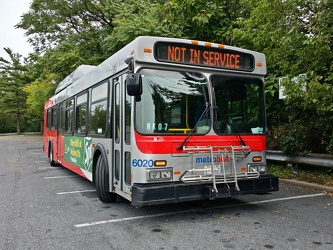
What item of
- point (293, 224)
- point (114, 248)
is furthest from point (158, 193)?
point (293, 224)

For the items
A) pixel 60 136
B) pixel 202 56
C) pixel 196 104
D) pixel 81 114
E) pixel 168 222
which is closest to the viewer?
pixel 168 222

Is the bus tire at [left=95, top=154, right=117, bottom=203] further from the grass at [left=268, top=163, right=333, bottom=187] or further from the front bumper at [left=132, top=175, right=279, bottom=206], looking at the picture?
the grass at [left=268, top=163, right=333, bottom=187]

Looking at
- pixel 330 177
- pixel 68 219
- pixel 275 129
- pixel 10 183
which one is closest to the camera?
pixel 68 219

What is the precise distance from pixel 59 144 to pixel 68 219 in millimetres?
6185

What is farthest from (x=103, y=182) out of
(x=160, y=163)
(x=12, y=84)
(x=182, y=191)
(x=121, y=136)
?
(x=12, y=84)

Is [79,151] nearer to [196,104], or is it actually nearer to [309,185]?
[196,104]

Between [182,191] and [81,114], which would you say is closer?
[182,191]

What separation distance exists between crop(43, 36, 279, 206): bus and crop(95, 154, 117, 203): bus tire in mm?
21

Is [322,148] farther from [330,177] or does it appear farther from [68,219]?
[68,219]

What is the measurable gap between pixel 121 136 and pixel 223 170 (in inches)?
72.7

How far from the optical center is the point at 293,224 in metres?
5.01

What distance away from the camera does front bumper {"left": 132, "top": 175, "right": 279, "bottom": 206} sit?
15.2 feet

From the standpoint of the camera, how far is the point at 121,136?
18.0 feet

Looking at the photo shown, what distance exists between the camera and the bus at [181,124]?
491 centimetres
